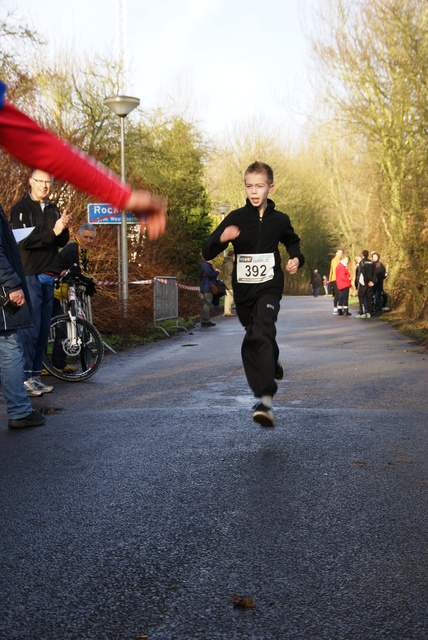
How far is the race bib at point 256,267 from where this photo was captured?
634 cm

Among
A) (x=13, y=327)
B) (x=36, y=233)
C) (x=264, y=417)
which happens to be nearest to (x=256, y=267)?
(x=264, y=417)

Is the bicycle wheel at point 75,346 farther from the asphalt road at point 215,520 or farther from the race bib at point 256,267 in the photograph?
the race bib at point 256,267

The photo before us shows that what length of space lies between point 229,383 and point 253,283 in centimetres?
260

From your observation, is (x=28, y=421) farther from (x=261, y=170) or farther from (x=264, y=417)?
(x=261, y=170)

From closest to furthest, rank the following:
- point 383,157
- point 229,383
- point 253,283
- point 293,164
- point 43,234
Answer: point 253,283 < point 43,234 < point 229,383 < point 383,157 < point 293,164

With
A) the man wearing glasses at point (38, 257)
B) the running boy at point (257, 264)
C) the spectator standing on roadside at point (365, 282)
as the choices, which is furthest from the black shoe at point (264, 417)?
the spectator standing on roadside at point (365, 282)

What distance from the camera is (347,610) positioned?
2.76 m

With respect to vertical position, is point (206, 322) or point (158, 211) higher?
point (158, 211)

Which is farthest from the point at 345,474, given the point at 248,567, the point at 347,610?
the point at 347,610

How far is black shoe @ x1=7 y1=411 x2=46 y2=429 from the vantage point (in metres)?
6.20

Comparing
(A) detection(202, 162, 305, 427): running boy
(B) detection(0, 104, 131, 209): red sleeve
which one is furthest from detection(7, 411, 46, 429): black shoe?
Result: (B) detection(0, 104, 131, 209): red sleeve

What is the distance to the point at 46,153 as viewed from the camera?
261 centimetres

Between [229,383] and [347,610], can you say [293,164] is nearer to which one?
[229,383]

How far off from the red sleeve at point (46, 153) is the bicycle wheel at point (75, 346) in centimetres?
671
